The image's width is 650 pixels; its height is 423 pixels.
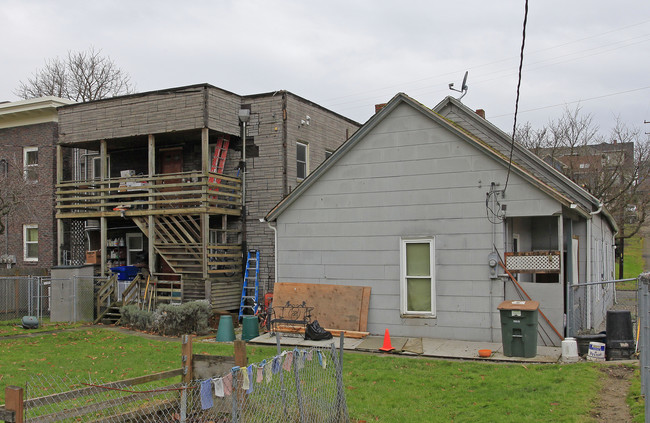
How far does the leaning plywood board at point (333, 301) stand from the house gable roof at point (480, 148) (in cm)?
220

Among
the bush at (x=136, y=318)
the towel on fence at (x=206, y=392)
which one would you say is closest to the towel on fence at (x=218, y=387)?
the towel on fence at (x=206, y=392)

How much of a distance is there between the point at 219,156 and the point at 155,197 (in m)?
2.74

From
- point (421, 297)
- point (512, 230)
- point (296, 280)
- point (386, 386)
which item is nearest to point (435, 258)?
point (421, 297)

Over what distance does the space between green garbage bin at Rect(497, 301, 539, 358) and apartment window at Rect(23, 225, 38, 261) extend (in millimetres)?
20965

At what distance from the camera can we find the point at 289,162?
21.0m

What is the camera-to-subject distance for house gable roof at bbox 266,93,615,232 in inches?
545

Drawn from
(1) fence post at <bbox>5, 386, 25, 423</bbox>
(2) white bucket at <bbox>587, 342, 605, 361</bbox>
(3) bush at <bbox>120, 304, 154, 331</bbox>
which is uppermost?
(1) fence post at <bbox>5, 386, 25, 423</bbox>

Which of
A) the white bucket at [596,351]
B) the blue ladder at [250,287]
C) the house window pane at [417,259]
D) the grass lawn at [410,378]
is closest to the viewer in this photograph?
the grass lawn at [410,378]

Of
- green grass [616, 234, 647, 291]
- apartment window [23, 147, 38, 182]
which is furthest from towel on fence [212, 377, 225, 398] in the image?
green grass [616, 234, 647, 291]

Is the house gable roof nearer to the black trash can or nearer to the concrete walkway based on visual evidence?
the black trash can

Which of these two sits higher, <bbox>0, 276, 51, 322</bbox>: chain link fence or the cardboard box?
the cardboard box

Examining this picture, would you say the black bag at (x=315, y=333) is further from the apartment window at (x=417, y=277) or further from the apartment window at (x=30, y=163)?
the apartment window at (x=30, y=163)

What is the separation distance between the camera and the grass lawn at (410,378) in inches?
330

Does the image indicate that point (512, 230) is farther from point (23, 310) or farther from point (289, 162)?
point (23, 310)
